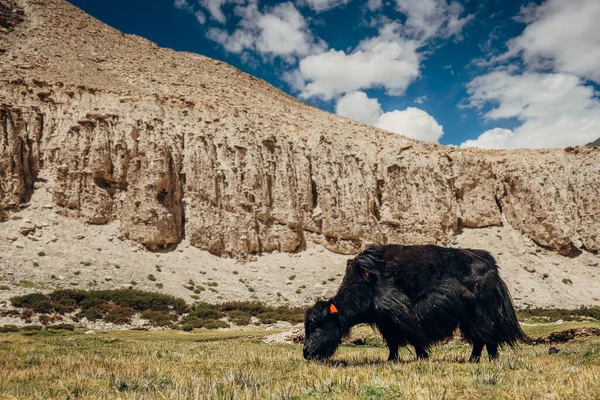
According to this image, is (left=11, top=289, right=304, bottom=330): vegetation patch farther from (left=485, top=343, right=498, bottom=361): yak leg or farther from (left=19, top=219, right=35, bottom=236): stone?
(left=485, top=343, right=498, bottom=361): yak leg

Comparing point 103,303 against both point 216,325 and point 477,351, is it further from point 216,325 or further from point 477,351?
point 477,351

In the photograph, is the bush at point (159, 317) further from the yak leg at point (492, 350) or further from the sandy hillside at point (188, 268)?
the yak leg at point (492, 350)

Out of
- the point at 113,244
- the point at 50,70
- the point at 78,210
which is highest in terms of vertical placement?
the point at 50,70

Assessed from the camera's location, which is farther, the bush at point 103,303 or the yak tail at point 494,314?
the bush at point 103,303

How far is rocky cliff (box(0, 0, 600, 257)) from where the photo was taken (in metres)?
44.8

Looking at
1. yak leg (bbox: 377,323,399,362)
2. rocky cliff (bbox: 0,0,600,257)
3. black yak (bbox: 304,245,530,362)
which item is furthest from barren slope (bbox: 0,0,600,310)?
yak leg (bbox: 377,323,399,362)

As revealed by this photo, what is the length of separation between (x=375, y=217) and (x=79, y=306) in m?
38.1

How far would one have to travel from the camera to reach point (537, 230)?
188 ft

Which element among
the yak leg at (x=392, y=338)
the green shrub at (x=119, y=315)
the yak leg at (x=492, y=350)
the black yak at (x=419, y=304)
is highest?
the black yak at (x=419, y=304)

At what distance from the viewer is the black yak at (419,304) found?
857 centimetres

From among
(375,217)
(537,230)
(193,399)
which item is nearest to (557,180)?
(537,230)

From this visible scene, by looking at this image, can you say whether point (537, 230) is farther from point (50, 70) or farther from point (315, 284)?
point (50, 70)

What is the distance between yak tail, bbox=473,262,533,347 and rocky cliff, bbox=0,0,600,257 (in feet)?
130

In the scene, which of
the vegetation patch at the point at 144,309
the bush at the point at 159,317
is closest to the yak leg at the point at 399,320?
the vegetation patch at the point at 144,309
